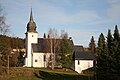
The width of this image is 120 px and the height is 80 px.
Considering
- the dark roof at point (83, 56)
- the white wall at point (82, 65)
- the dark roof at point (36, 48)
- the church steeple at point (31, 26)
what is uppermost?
the church steeple at point (31, 26)

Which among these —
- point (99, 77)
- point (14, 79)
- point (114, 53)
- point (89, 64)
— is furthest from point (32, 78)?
point (89, 64)

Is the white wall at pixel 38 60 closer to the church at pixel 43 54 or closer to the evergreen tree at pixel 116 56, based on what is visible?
the church at pixel 43 54

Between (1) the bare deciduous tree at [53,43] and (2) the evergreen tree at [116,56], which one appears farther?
(1) the bare deciduous tree at [53,43]

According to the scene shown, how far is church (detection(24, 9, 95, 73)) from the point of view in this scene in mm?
73438

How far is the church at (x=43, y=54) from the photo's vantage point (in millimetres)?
73438

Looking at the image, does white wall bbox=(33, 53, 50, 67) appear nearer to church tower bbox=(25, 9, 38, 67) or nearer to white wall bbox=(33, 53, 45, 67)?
white wall bbox=(33, 53, 45, 67)

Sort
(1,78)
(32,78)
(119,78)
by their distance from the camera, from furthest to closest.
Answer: (32,78) < (1,78) < (119,78)

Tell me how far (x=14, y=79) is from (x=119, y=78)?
21317mm

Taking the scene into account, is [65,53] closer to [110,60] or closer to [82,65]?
[82,65]

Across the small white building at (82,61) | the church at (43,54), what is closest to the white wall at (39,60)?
the church at (43,54)

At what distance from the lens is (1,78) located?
48000 millimetres

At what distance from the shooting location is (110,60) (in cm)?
3762

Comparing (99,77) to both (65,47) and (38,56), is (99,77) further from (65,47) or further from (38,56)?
(38,56)

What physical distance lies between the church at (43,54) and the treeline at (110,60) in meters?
31.5
